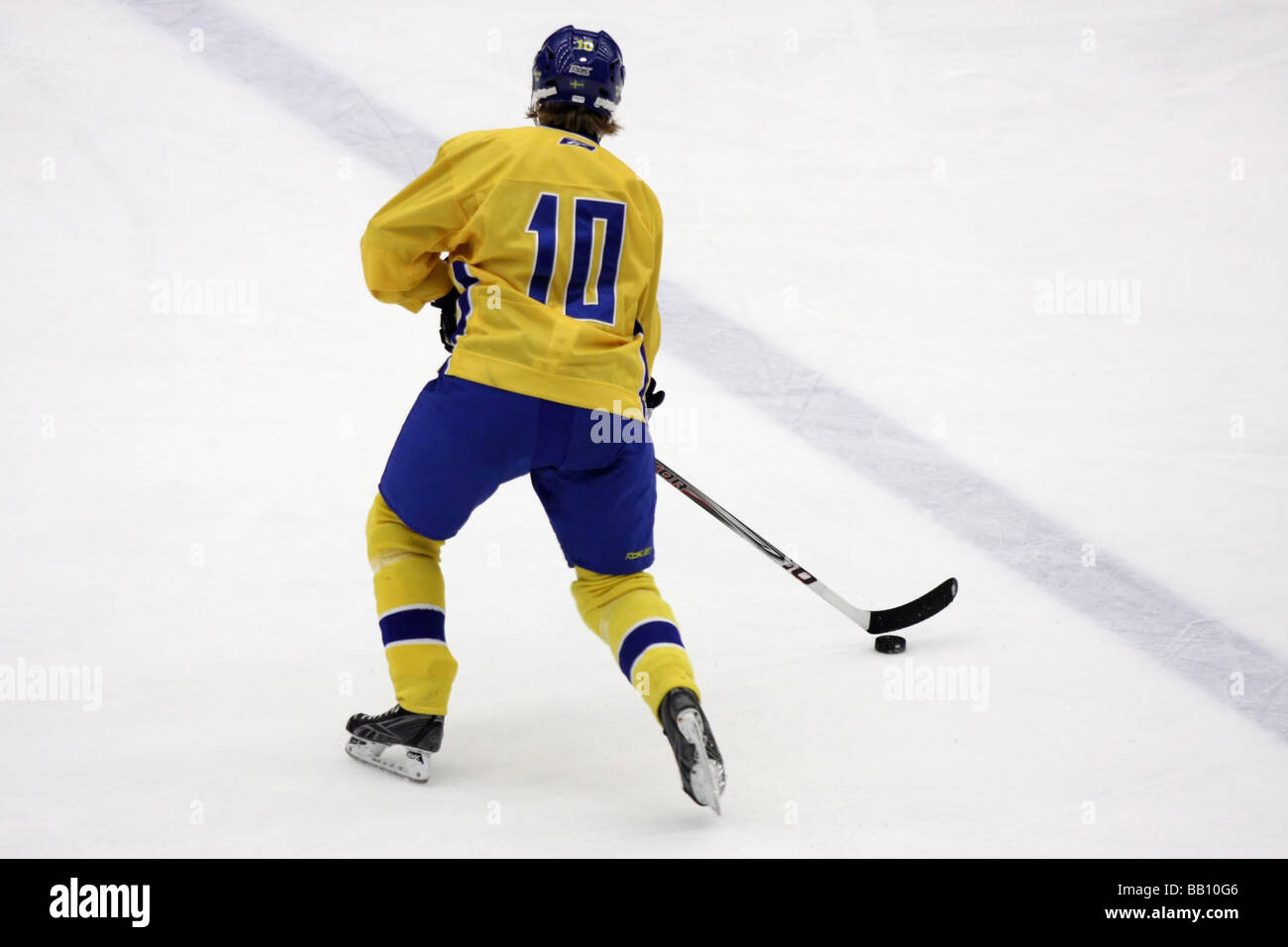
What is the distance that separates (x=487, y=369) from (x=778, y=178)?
288 cm

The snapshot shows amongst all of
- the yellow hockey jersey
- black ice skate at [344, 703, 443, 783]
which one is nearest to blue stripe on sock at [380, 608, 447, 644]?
black ice skate at [344, 703, 443, 783]

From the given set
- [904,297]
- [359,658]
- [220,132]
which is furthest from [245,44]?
[359,658]

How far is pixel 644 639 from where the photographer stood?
2.07 m

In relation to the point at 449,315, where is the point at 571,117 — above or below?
above

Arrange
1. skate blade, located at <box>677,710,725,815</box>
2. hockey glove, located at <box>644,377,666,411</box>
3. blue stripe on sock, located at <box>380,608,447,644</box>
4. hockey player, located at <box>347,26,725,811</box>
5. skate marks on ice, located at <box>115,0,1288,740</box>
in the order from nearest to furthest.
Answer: skate blade, located at <box>677,710,725,815</box>
hockey player, located at <box>347,26,725,811</box>
blue stripe on sock, located at <box>380,608,447,644</box>
hockey glove, located at <box>644,377,666,411</box>
skate marks on ice, located at <box>115,0,1288,740</box>

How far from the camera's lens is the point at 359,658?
2.69 metres

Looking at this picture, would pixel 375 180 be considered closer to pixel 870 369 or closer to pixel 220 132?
pixel 220 132

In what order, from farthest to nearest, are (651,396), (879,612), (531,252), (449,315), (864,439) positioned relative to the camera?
(864,439)
(879,612)
(651,396)
(449,315)
(531,252)

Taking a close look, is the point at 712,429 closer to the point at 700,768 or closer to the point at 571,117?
the point at 571,117

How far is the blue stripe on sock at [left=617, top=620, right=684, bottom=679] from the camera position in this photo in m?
2.07

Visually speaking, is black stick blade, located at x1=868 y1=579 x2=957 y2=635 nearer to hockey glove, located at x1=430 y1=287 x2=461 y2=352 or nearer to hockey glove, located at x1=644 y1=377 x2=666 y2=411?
hockey glove, located at x1=644 y1=377 x2=666 y2=411

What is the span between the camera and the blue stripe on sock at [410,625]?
2.13m

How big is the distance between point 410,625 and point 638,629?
15.2 inches

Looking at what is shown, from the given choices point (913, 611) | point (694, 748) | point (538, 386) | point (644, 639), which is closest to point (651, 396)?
point (538, 386)
